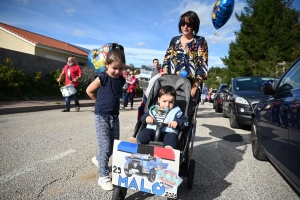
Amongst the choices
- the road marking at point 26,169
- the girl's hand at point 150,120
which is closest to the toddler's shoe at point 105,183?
the girl's hand at point 150,120

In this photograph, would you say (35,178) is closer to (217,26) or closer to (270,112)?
(270,112)

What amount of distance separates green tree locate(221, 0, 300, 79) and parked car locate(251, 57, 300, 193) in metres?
25.1

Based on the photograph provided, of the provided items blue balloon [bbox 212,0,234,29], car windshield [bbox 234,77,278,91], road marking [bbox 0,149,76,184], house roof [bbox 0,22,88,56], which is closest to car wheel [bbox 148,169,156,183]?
road marking [bbox 0,149,76,184]

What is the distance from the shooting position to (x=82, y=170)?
112 inches

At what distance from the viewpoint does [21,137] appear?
4207 mm

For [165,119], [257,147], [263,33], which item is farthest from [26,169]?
[263,33]

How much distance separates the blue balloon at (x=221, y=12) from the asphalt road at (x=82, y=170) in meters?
3.88

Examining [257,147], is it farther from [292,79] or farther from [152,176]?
[152,176]

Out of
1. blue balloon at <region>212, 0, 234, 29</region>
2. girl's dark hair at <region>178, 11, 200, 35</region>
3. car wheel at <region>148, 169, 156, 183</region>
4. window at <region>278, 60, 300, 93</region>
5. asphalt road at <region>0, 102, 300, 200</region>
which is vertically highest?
blue balloon at <region>212, 0, 234, 29</region>

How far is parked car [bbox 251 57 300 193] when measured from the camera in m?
1.95

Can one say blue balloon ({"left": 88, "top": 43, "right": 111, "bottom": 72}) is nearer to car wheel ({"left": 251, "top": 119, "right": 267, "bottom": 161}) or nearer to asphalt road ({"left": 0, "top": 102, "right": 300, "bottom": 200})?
asphalt road ({"left": 0, "top": 102, "right": 300, "bottom": 200})

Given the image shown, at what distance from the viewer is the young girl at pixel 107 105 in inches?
94.3

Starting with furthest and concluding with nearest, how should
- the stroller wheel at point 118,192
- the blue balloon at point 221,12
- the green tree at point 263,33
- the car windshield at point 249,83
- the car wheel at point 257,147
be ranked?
the green tree at point 263,33, the car windshield at point 249,83, the blue balloon at point 221,12, the car wheel at point 257,147, the stroller wheel at point 118,192

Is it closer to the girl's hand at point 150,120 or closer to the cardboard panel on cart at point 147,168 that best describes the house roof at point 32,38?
the girl's hand at point 150,120
